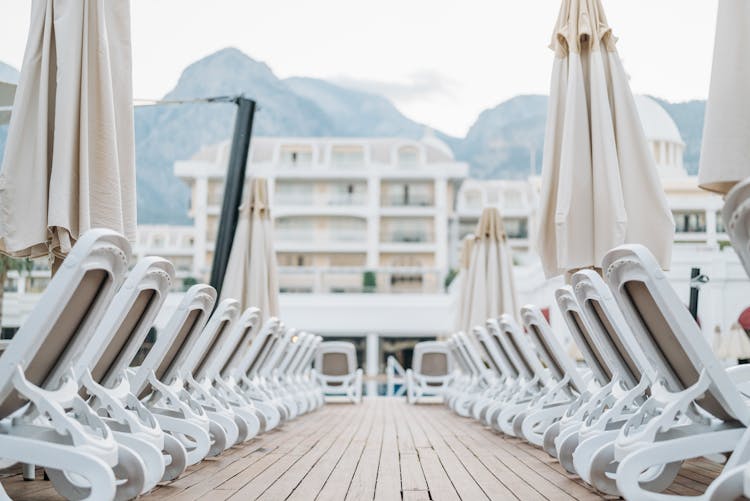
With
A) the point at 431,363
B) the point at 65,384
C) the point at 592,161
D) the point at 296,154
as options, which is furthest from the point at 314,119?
the point at 65,384

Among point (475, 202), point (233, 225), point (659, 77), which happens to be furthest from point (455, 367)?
point (475, 202)

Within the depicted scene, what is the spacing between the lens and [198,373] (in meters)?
5.88

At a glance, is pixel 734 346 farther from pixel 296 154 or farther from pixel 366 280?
pixel 296 154

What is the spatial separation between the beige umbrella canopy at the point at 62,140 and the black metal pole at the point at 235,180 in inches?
356

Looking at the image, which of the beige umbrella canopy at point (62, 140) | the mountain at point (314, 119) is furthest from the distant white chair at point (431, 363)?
the mountain at point (314, 119)

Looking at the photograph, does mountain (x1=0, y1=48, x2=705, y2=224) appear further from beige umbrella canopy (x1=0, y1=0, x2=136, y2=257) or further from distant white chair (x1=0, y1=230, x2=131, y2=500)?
distant white chair (x1=0, y1=230, x2=131, y2=500)

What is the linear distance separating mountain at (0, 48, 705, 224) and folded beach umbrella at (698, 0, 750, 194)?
206ft

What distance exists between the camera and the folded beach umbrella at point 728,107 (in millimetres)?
4164

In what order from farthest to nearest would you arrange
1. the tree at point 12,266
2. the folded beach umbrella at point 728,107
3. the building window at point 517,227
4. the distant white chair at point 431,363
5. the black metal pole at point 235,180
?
the building window at point 517,227
the distant white chair at point 431,363
the black metal pole at point 235,180
the tree at point 12,266
the folded beach umbrella at point 728,107

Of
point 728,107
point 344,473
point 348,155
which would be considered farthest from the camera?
point 348,155

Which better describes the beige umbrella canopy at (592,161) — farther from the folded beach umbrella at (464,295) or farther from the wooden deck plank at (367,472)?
the folded beach umbrella at (464,295)

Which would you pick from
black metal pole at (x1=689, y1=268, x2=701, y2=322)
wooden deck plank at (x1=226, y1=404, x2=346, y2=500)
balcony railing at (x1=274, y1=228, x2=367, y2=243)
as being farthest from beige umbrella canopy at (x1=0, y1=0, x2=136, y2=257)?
balcony railing at (x1=274, y1=228, x2=367, y2=243)

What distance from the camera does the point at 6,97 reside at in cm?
962

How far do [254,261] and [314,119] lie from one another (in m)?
108
